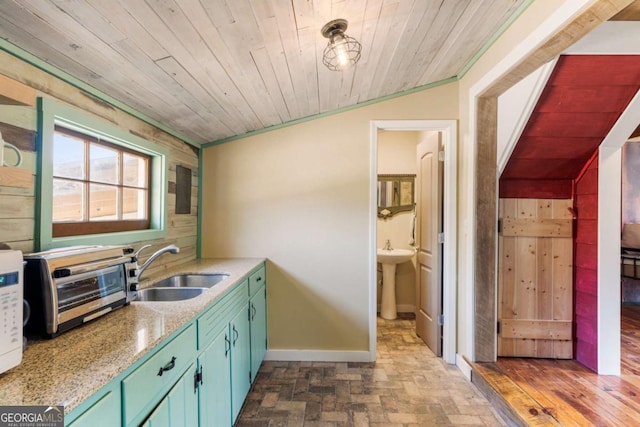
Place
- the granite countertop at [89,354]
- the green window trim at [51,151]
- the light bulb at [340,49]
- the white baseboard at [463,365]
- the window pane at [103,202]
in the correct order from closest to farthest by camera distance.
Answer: the granite countertop at [89,354]
the green window trim at [51,151]
the light bulb at [340,49]
the window pane at [103,202]
the white baseboard at [463,365]

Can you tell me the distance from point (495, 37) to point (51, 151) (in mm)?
2546

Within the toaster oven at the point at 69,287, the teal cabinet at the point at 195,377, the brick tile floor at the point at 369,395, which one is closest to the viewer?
the teal cabinet at the point at 195,377

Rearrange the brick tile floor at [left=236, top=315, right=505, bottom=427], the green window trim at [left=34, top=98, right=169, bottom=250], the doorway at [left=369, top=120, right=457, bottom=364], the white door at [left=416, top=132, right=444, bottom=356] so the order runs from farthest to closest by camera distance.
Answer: the white door at [left=416, top=132, right=444, bottom=356] < the doorway at [left=369, top=120, right=457, bottom=364] < the brick tile floor at [left=236, top=315, right=505, bottom=427] < the green window trim at [left=34, top=98, right=169, bottom=250]

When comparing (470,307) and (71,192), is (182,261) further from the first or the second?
(470,307)

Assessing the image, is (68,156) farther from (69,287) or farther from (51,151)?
(69,287)

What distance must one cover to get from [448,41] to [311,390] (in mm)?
2544

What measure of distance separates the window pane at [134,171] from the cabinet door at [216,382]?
3.78 feet

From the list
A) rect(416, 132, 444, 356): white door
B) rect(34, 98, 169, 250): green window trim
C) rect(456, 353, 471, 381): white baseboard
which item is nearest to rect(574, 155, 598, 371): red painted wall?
rect(456, 353, 471, 381): white baseboard

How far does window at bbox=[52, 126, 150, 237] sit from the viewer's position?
1.46 meters

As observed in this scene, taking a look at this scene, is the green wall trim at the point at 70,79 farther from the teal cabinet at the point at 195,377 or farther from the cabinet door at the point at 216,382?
the cabinet door at the point at 216,382

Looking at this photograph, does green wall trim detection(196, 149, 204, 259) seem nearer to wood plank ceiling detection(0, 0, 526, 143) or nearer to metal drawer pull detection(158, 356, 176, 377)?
wood plank ceiling detection(0, 0, 526, 143)

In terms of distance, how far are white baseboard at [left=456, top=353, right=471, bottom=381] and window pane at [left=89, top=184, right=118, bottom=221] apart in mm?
2697

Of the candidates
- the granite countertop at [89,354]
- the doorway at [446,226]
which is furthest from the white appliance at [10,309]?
the doorway at [446,226]

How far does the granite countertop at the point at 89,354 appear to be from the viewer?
2.28 feet
